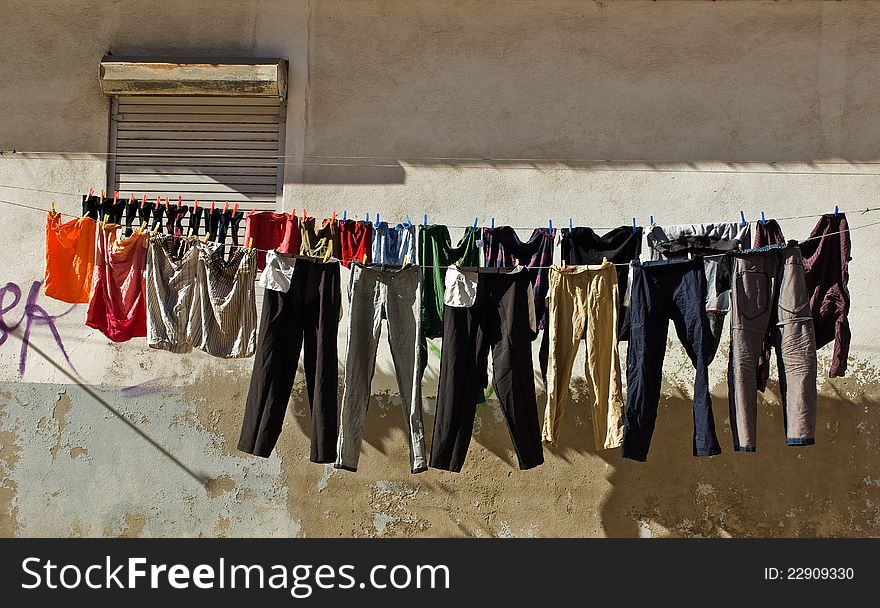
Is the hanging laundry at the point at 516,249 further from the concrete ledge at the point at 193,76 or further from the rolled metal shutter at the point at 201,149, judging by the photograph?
the concrete ledge at the point at 193,76

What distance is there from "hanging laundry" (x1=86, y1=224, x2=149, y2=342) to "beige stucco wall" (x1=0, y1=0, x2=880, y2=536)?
1.16 m

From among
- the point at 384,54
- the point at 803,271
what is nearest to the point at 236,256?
the point at 384,54

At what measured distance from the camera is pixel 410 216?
8414 mm

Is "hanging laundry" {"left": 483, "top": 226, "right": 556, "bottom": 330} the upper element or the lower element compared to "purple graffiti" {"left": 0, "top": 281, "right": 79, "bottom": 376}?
upper

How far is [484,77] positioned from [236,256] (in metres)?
2.75

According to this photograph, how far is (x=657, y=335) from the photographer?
702 cm

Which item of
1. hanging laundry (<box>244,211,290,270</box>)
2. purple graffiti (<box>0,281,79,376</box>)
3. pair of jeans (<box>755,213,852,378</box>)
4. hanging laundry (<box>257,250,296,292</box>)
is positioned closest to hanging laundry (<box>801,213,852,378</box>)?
pair of jeans (<box>755,213,852,378</box>)

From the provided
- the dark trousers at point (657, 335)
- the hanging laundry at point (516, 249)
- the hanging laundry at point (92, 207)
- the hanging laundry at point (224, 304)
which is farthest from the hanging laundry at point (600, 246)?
the hanging laundry at point (92, 207)

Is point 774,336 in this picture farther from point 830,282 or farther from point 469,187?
point 469,187

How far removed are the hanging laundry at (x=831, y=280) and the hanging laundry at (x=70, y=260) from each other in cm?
524

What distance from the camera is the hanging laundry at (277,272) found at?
274 inches

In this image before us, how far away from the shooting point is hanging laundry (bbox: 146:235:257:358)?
285 inches

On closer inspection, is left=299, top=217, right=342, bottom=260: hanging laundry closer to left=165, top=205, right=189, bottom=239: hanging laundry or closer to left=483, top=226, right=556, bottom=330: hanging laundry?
left=165, top=205, right=189, bottom=239: hanging laundry

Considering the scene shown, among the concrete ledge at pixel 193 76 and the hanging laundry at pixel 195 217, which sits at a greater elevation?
the concrete ledge at pixel 193 76
